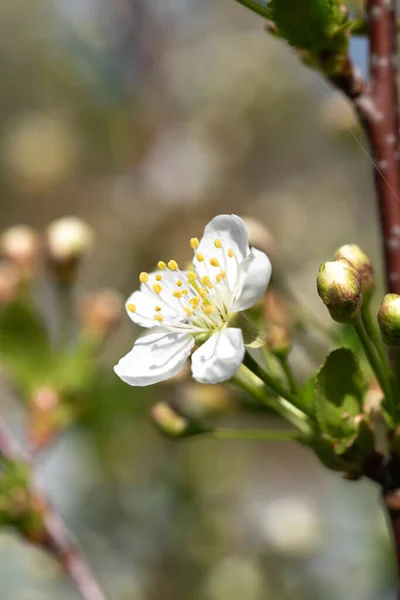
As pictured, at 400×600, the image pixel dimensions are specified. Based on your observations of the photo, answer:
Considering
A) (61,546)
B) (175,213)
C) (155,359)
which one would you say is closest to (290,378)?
(155,359)

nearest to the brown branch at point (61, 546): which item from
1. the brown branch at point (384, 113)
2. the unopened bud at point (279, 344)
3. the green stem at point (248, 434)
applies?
the green stem at point (248, 434)

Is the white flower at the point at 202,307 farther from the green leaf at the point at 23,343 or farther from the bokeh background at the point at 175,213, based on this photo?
the bokeh background at the point at 175,213

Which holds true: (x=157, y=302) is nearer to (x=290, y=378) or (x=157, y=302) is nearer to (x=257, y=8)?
(x=290, y=378)

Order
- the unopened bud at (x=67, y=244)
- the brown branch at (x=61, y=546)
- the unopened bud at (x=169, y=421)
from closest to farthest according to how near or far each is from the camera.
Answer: the unopened bud at (x=169, y=421) → the brown branch at (x=61, y=546) → the unopened bud at (x=67, y=244)

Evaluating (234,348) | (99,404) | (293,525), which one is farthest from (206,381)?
(293,525)

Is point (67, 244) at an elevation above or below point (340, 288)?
below

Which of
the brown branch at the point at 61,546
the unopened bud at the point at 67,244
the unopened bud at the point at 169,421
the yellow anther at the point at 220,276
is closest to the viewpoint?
the yellow anther at the point at 220,276
